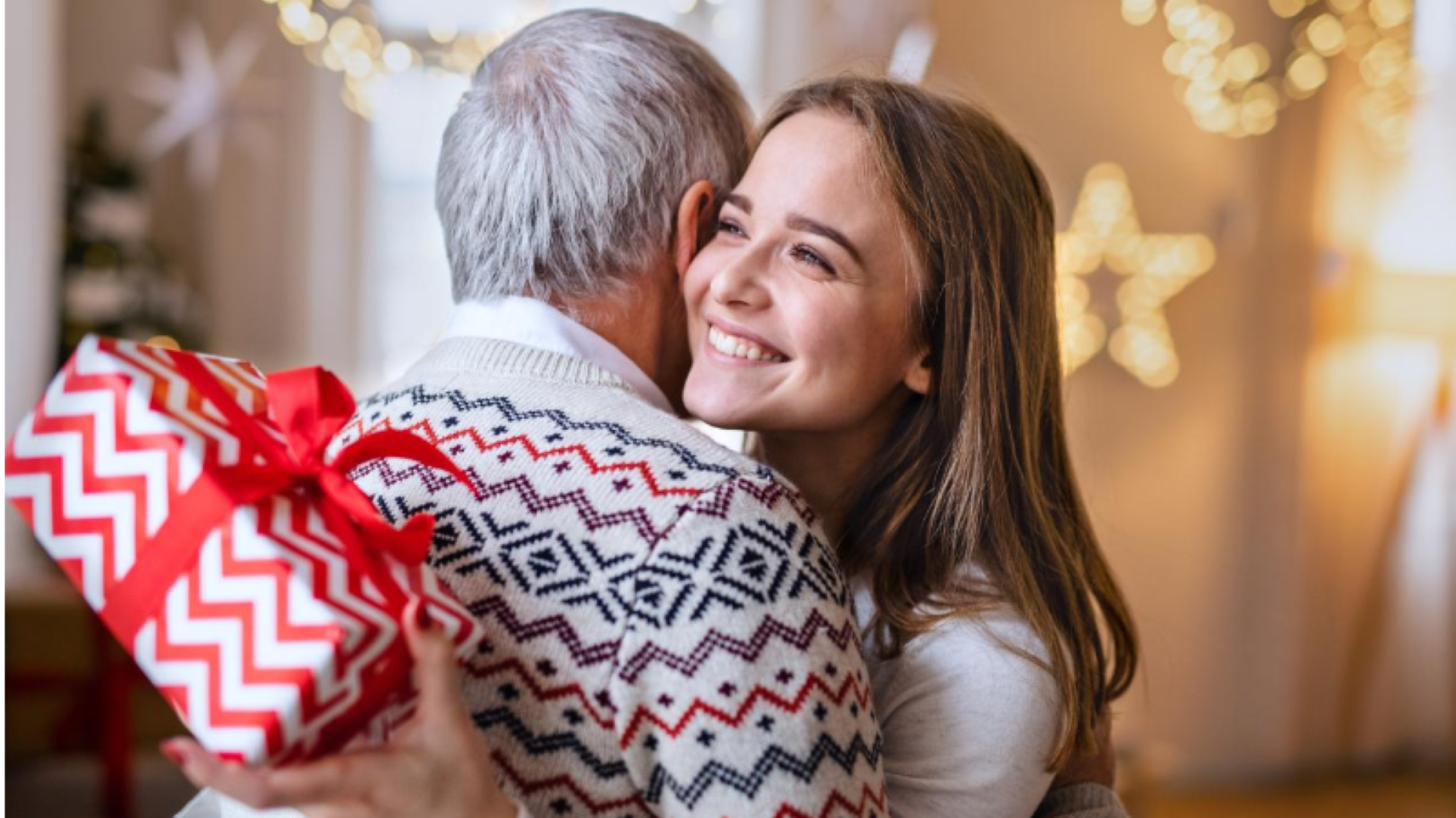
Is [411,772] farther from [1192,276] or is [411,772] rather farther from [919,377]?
[1192,276]

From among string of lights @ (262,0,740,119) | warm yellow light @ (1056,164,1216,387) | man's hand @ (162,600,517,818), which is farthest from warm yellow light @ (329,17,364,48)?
man's hand @ (162,600,517,818)

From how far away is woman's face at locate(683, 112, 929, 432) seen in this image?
1.32m

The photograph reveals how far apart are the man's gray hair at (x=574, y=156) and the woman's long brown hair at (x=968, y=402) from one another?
0.22 metres

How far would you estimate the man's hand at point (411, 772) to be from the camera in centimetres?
79

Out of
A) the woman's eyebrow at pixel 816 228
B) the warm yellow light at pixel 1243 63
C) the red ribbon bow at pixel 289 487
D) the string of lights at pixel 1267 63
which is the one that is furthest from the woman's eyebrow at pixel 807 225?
the warm yellow light at pixel 1243 63

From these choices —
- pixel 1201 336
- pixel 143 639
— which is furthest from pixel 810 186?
pixel 1201 336

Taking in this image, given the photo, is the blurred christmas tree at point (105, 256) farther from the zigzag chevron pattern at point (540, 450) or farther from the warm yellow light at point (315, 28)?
the zigzag chevron pattern at point (540, 450)

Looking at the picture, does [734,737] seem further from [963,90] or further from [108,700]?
[108,700]

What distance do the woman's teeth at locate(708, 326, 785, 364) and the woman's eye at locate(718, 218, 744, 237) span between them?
0.10 m

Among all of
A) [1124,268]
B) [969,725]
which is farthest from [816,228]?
[1124,268]

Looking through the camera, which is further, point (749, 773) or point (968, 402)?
point (968, 402)

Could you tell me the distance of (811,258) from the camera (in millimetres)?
1340

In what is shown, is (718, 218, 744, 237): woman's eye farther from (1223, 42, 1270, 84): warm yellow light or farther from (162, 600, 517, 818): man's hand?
(1223, 42, 1270, 84): warm yellow light

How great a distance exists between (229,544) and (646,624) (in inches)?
11.2
